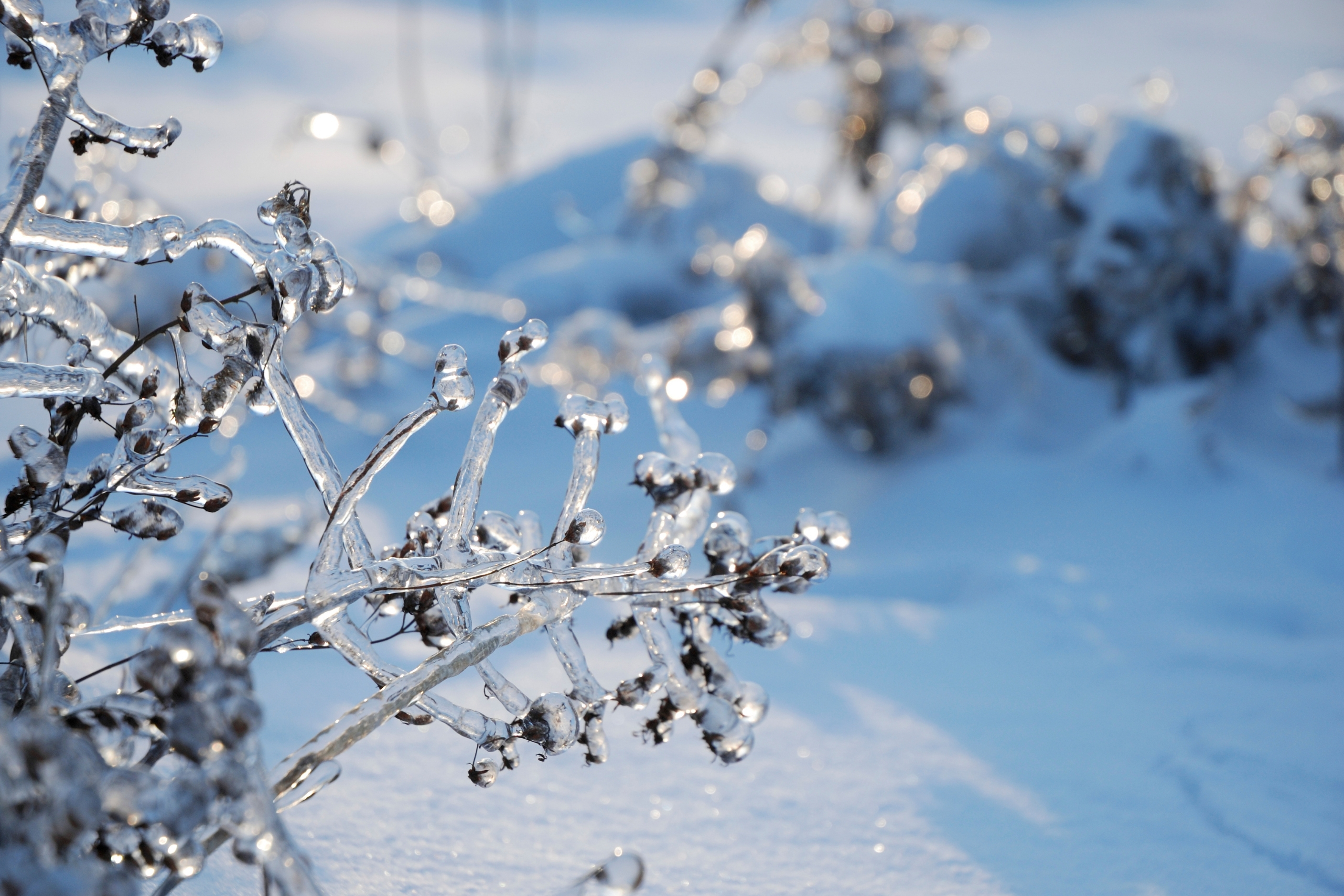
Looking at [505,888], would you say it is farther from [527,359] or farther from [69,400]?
[527,359]

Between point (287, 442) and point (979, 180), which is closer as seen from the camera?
point (287, 442)

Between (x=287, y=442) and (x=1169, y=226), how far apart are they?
4117 millimetres

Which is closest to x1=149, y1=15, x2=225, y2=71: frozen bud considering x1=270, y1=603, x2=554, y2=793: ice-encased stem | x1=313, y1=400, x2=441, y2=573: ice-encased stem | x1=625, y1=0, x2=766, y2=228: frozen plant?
x1=313, y1=400, x2=441, y2=573: ice-encased stem

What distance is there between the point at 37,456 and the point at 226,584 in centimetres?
20

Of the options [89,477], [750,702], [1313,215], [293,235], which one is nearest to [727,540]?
[750,702]

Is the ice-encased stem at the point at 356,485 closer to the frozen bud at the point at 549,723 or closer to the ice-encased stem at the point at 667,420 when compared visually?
the frozen bud at the point at 549,723

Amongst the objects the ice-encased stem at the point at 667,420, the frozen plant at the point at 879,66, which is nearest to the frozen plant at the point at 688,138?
the frozen plant at the point at 879,66

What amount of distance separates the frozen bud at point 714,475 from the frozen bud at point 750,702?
0.70 ft

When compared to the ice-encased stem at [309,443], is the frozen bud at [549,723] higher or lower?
lower

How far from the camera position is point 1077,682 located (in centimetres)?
200

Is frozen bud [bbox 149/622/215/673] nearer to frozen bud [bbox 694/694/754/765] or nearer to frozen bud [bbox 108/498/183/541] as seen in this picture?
frozen bud [bbox 108/498/183/541]

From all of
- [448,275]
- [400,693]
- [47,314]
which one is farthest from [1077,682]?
[448,275]

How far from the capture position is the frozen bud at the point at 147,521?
832 millimetres

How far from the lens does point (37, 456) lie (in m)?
0.81
